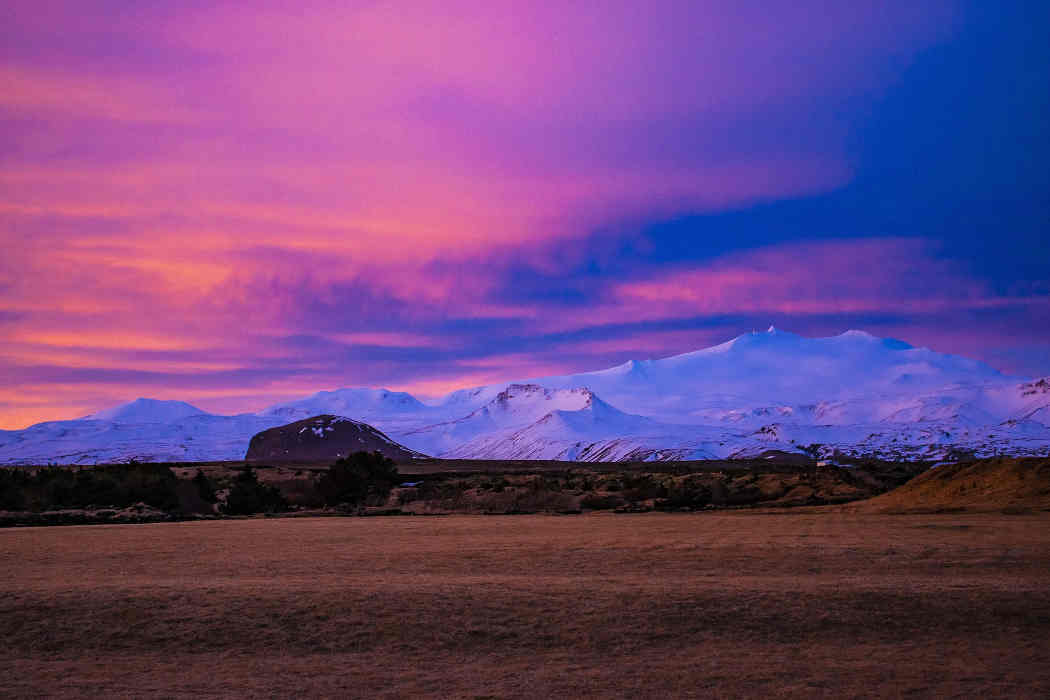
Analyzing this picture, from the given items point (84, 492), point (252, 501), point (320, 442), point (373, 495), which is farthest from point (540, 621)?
point (320, 442)

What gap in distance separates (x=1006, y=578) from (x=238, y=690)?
1261cm

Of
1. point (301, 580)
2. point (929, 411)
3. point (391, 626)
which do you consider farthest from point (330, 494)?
point (929, 411)

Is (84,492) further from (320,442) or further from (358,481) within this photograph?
(320,442)

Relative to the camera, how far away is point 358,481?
178ft

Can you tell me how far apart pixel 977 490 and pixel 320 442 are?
14249 centimetres

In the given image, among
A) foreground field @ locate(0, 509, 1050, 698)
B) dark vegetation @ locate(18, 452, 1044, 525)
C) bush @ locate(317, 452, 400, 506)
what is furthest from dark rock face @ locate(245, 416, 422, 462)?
foreground field @ locate(0, 509, 1050, 698)

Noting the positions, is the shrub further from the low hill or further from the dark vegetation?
the low hill

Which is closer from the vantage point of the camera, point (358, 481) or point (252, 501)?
point (252, 501)

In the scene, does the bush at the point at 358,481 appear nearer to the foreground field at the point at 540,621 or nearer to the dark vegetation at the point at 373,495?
the dark vegetation at the point at 373,495

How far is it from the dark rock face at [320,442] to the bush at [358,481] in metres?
98.6

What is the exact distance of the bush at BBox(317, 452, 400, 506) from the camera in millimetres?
52500

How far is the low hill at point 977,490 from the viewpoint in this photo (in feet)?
108

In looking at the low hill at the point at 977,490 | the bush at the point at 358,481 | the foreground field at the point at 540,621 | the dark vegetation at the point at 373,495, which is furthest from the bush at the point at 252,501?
the low hill at the point at 977,490

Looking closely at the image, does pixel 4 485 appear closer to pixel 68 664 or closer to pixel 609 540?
pixel 609 540
